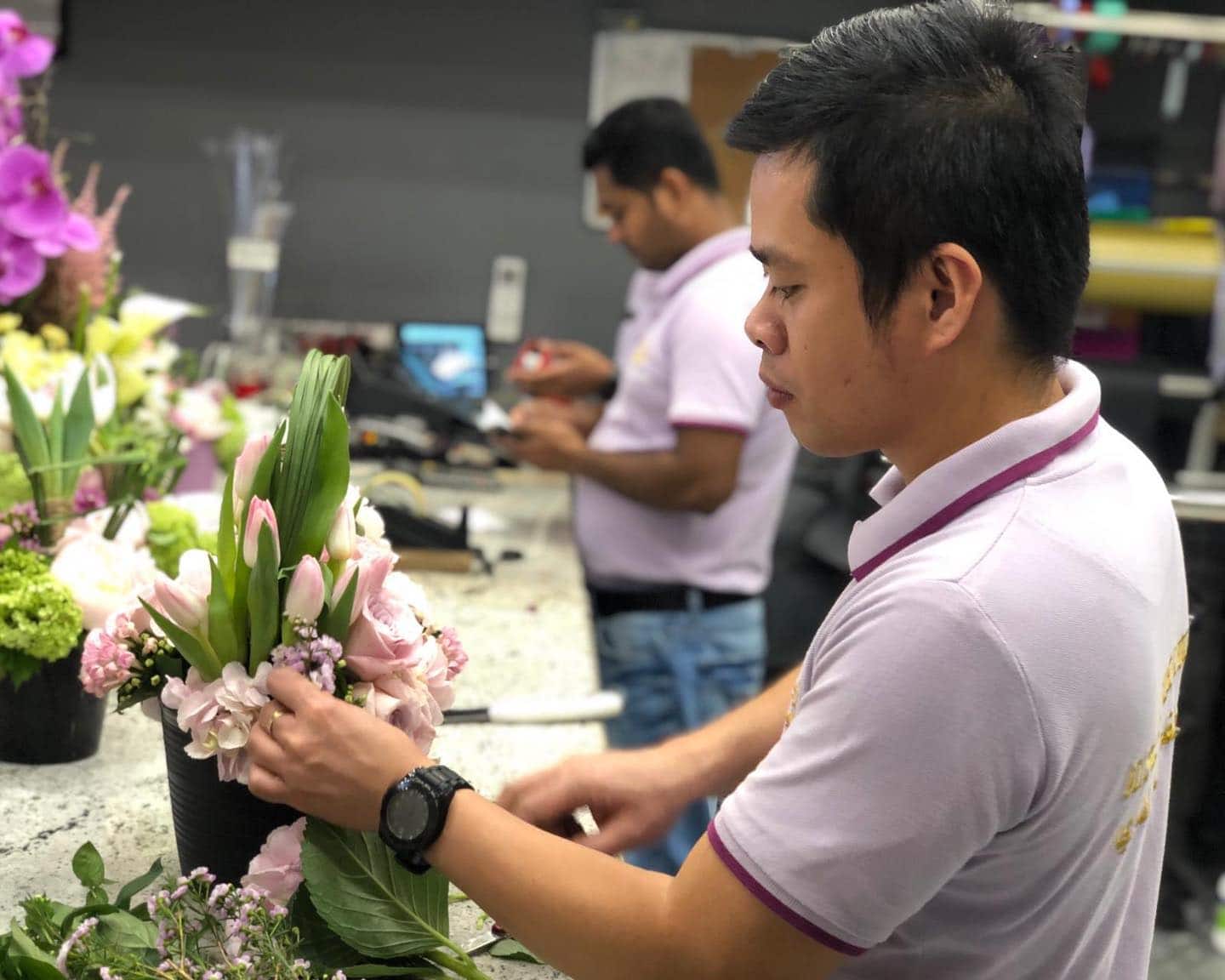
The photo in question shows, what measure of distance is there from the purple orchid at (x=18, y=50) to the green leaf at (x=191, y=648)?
49.7 inches

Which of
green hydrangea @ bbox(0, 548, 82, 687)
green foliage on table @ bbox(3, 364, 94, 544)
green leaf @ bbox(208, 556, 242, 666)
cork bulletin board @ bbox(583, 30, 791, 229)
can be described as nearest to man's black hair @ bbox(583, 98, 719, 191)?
cork bulletin board @ bbox(583, 30, 791, 229)

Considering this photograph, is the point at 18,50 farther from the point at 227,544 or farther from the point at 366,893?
the point at 366,893

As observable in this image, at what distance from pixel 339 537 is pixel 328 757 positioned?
0.55ft

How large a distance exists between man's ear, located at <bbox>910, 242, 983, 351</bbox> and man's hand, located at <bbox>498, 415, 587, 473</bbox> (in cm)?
187

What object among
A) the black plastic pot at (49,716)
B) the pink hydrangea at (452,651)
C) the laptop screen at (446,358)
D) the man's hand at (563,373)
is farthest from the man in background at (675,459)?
the pink hydrangea at (452,651)

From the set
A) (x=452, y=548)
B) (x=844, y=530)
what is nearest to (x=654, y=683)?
(x=452, y=548)

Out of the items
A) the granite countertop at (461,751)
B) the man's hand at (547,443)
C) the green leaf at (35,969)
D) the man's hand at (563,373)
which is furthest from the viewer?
the man's hand at (563,373)

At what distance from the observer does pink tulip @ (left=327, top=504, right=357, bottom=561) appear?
3.58 feet

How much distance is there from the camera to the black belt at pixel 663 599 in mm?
2811

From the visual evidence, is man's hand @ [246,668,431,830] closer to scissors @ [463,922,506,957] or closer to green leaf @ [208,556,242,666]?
green leaf @ [208,556,242,666]

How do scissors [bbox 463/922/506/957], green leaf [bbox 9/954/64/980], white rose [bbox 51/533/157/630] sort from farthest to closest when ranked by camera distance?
white rose [bbox 51/533/157/630] < scissors [bbox 463/922/506/957] < green leaf [bbox 9/954/64/980]

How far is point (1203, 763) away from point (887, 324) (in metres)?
2.52

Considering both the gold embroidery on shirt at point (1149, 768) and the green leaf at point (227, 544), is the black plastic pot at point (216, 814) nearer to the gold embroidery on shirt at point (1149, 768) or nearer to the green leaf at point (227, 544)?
the green leaf at point (227, 544)

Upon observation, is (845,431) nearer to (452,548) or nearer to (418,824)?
(418,824)
